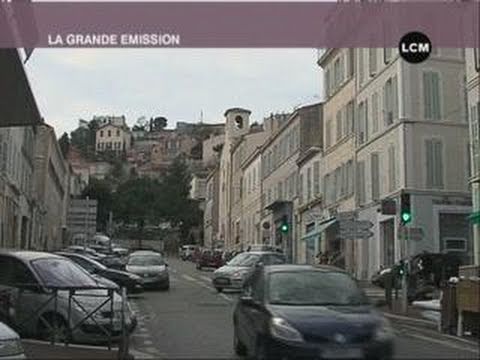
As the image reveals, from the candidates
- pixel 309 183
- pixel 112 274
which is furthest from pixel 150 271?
pixel 309 183

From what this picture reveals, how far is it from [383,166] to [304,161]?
56.1 ft

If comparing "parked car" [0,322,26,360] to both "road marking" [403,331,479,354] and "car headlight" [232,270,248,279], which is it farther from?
"car headlight" [232,270,248,279]

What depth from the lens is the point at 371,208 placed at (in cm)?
4109

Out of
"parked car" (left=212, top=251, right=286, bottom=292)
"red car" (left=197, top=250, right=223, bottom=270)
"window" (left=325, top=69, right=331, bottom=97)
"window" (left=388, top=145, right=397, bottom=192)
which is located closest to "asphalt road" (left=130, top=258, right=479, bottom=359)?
"parked car" (left=212, top=251, right=286, bottom=292)

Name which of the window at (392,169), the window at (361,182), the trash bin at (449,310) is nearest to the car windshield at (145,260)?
the window at (392,169)

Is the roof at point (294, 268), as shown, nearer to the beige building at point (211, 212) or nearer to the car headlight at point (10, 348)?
the car headlight at point (10, 348)

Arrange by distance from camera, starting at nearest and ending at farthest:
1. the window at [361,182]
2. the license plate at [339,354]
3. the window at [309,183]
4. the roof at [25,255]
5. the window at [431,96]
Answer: the license plate at [339,354], the roof at [25,255], the window at [431,96], the window at [361,182], the window at [309,183]

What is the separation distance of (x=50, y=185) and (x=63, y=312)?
185ft

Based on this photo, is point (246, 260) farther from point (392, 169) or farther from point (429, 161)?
point (429, 161)

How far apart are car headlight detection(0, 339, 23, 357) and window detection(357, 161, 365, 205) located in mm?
33613

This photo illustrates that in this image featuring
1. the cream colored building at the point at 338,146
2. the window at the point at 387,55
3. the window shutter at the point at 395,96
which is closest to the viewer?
the window shutter at the point at 395,96

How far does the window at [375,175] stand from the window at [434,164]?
3.33m

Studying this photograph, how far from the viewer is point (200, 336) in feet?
54.2

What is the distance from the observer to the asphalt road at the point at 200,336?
14.1m
